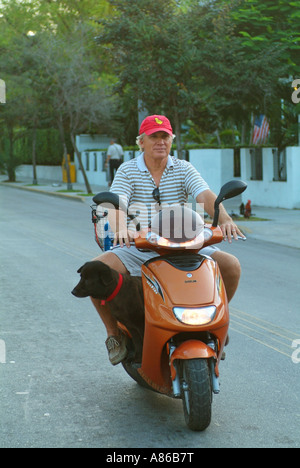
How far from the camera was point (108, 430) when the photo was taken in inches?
190

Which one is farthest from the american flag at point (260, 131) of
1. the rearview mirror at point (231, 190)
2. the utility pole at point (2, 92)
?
the rearview mirror at point (231, 190)

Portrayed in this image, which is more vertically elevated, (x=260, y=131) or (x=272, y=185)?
(x=260, y=131)

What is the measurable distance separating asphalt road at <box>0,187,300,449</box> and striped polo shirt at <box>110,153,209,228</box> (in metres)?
1.19

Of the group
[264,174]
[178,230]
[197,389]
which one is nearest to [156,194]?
[178,230]

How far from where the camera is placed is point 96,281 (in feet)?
16.3

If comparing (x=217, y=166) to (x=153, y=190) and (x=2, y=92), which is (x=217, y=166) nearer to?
(x=2, y=92)

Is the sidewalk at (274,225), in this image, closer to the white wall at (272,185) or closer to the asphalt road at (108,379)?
the white wall at (272,185)

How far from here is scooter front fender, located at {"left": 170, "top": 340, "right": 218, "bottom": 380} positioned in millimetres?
4559

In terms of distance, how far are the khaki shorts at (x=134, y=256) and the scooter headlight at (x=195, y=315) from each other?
0.63 metres

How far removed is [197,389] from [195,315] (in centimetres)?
39

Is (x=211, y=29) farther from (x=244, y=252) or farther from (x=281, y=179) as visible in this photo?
(x=244, y=252)

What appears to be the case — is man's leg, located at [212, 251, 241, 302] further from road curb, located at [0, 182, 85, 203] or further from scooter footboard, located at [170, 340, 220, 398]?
road curb, located at [0, 182, 85, 203]

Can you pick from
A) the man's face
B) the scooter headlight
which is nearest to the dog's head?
the scooter headlight

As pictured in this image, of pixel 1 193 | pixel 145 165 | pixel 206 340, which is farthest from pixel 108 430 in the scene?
pixel 1 193
